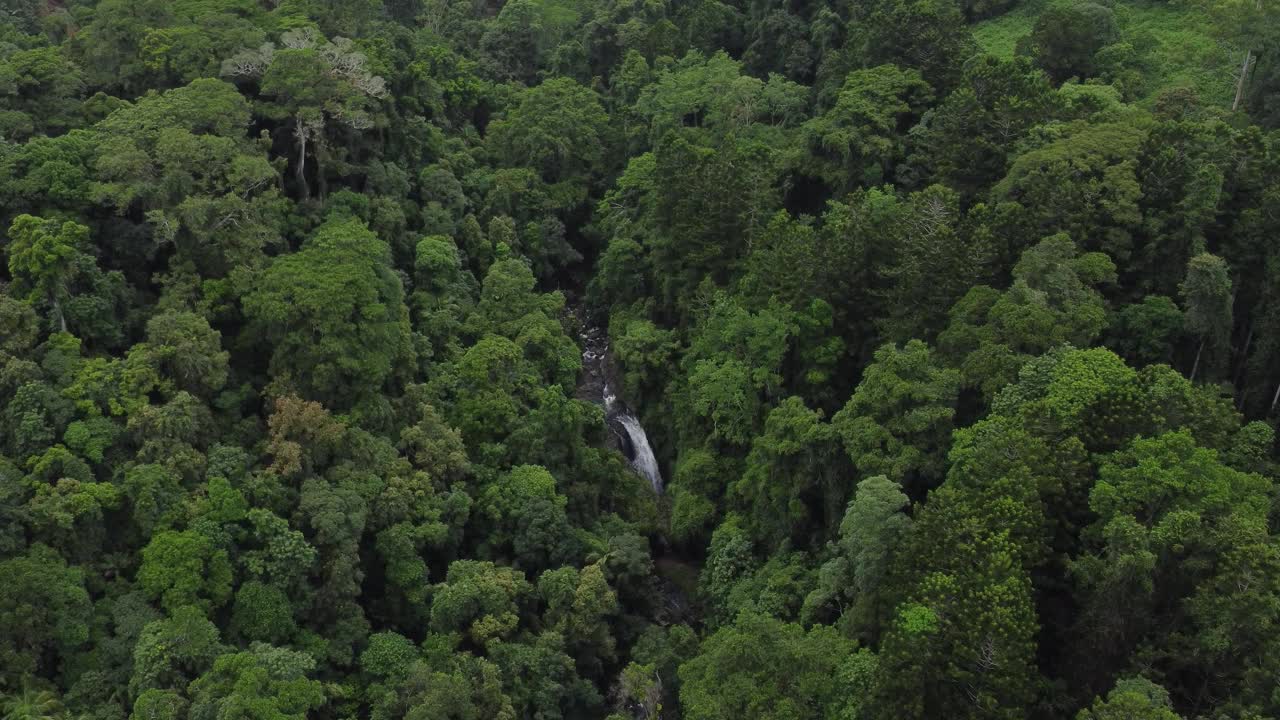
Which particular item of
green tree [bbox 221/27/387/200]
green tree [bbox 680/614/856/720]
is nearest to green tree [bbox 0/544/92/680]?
green tree [bbox 680/614/856/720]

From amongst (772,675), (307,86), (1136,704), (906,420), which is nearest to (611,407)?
(307,86)

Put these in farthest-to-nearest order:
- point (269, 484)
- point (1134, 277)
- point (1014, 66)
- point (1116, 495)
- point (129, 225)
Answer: point (1014, 66) < point (129, 225) < point (1134, 277) < point (269, 484) < point (1116, 495)

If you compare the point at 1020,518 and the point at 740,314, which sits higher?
the point at 1020,518

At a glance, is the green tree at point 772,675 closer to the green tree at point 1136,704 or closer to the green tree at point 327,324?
the green tree at point 1136,704

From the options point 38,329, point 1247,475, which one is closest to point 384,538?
point 38,329

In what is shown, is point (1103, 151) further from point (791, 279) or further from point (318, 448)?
point (318, 448)

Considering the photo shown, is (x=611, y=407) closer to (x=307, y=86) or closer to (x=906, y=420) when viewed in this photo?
(x=307, y=86)
